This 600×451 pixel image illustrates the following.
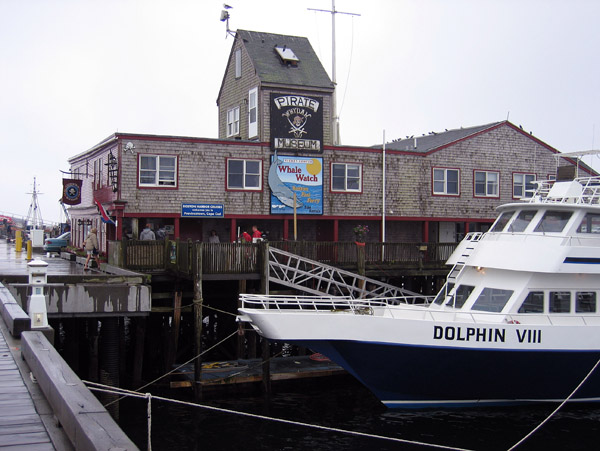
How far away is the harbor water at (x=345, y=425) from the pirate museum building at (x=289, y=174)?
751 cm

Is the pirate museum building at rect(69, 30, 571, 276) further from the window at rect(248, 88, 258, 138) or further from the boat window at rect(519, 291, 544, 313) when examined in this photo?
the boat window at rect(519, 291, 544, 313)

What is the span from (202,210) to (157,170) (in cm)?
228

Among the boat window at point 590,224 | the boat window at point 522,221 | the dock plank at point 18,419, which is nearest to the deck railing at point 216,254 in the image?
the boat window at point 522,221

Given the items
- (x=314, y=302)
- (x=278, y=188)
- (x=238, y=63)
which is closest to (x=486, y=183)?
(x=278, y=188)

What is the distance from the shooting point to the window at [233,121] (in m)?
30.5

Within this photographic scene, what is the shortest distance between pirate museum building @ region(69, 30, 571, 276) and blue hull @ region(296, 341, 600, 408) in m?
8.36

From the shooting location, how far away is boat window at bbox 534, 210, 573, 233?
18.0 metres

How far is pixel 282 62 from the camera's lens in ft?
94.2

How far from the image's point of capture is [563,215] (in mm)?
18125

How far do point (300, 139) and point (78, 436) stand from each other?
2192 cm

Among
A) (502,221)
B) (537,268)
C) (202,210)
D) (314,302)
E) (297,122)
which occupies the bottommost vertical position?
(314,302)

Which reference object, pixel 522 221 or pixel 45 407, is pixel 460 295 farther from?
pixel 45 407

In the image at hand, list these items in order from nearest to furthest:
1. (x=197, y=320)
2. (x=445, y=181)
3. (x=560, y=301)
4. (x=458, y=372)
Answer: (x=458, y=372) → (x=560, y=301) → (x=197, y=320) → (x=445, y=181)

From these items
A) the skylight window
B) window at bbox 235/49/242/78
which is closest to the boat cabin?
the skylight window
